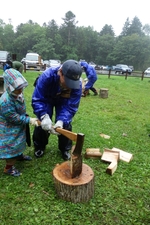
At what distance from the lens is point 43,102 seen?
2957 mm

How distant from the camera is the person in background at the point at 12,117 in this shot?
253cm

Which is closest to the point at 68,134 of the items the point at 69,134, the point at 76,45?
the point at 69,134

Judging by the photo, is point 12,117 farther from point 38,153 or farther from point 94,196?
point 94,196

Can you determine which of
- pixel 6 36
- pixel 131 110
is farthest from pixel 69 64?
pixel 6 36

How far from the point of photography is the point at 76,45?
53.0m

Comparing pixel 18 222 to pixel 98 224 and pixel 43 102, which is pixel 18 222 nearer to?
pixel 98 224

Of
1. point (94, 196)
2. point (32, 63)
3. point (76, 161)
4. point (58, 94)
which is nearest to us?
point (76, 161)

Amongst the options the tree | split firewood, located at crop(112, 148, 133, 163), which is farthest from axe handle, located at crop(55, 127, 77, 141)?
the tree

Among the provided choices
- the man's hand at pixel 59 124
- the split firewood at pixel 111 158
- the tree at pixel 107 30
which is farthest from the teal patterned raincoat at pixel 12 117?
the tree at pixel 107 30

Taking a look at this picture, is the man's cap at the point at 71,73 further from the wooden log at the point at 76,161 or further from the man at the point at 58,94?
the wooden log at the point at 76,161

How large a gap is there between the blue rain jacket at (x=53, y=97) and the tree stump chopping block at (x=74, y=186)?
79cm

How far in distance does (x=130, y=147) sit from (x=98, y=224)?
204 centimetres

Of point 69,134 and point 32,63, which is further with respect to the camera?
point 32,63

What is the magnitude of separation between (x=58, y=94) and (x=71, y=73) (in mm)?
575
